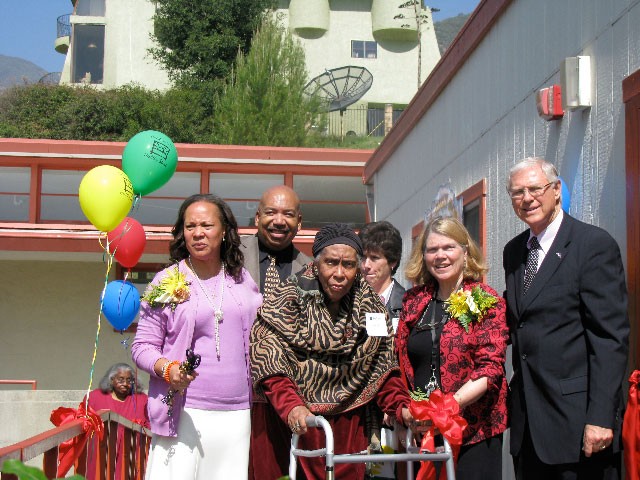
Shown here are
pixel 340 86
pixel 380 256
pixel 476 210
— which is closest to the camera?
pixel 380 256

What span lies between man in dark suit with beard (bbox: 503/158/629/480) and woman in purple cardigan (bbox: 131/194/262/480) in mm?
1235

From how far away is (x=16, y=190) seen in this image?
17.9 meters

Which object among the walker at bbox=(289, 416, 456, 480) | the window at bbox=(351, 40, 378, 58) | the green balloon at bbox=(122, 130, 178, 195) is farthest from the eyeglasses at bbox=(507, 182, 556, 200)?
the window at bbox=(351, 40, 378, 58)

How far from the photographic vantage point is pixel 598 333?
355 centimetres

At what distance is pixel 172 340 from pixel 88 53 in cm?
4871

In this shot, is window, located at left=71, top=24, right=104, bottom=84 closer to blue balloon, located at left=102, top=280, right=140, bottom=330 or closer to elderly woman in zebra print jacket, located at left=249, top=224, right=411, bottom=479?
blue balloon, located at left=102, top=280, right=140, bottom=330

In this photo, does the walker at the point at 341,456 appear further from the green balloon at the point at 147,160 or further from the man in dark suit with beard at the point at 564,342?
the green balloon at the point at 147,160

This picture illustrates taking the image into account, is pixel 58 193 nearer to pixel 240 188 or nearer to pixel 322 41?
pixel 240 188

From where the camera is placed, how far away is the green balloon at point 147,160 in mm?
7254

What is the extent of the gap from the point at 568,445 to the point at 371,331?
2.99ft

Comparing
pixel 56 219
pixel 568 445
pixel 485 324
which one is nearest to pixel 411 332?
pixel 485 324

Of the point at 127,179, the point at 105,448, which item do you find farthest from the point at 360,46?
the point at 105,448

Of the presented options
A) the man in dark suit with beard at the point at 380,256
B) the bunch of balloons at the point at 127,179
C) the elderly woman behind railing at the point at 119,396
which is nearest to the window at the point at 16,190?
the elderly woman behind railing at the point at 119,396

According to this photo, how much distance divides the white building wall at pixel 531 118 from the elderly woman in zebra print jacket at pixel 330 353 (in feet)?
4.29
